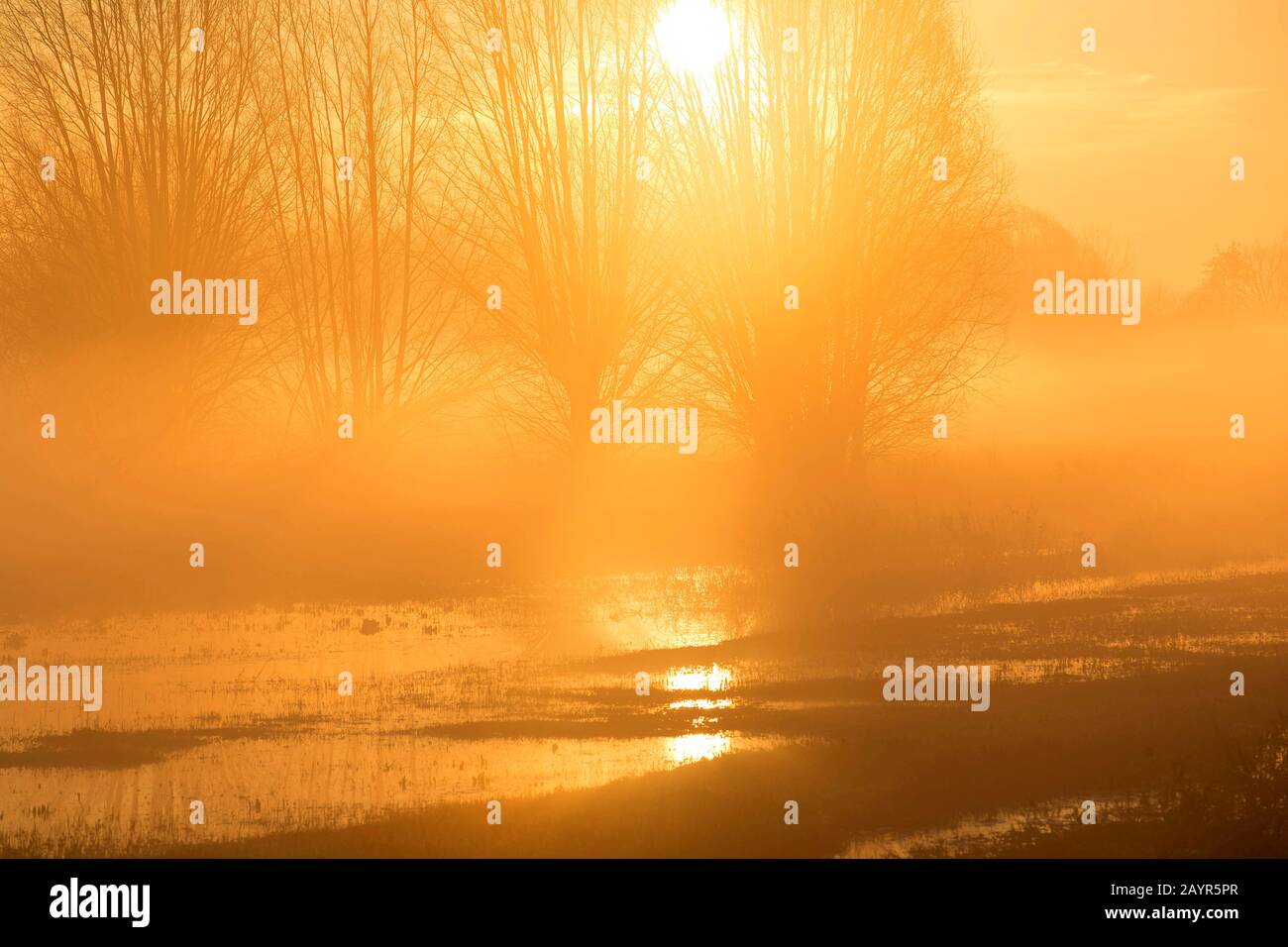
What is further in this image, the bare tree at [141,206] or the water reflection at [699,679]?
the bare tree at [141,206]

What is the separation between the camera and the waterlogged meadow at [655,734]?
1067cm

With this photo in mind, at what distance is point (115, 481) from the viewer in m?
33.8

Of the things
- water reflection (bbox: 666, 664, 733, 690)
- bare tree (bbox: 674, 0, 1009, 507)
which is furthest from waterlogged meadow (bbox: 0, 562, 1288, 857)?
bare tree (bbox: 674, 0, 1009, 507)

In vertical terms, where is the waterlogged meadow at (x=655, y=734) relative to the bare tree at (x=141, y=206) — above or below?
below

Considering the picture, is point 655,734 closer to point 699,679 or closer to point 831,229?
point 699,679

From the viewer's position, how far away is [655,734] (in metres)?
13.6

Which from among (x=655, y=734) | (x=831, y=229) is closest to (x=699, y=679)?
(x=655, y=734)

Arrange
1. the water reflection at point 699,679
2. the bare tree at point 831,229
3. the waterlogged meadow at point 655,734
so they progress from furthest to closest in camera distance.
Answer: the bare tree at point 831,229, the water reflection at point 699,679, the waterlogged meadow at point 655,734

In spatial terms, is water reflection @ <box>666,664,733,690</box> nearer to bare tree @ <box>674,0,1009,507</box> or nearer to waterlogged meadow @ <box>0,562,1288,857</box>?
waterlogged meadow @ <box>0,562,1288,857</box>

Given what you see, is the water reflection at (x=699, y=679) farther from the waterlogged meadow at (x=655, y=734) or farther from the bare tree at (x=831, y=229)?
the bare tree at (x=831, y=229)

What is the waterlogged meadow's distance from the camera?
35.0 ft

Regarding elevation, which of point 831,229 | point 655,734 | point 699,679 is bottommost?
point 655,734

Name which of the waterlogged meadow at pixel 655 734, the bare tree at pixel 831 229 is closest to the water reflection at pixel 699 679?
the waterlogged meadow at pixel 655 734
